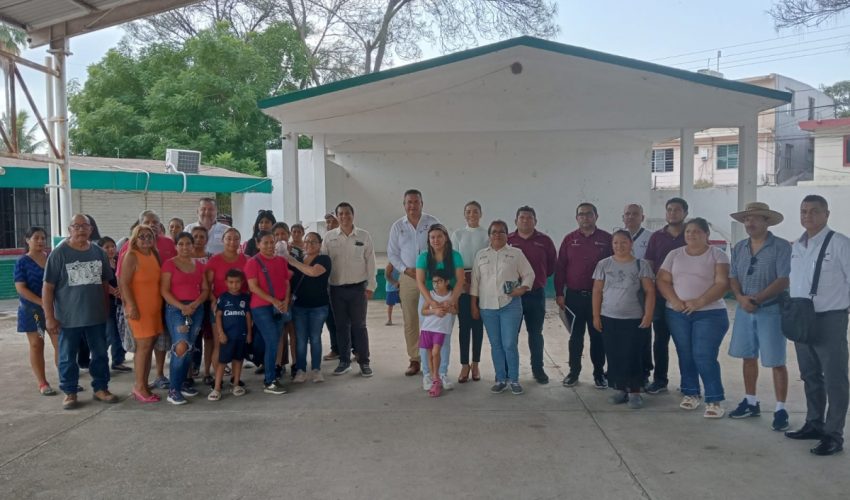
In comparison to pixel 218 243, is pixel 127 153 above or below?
above

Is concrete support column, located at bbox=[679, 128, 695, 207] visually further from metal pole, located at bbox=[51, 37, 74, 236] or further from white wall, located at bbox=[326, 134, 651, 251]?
metal pole, located at bbox=[51, 37, 74, 236]

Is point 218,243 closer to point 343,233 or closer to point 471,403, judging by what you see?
point 343,233

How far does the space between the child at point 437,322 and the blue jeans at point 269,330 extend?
49.2 inches

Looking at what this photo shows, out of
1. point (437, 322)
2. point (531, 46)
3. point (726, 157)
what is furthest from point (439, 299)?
point (726, 157)

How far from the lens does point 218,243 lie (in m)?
6.41

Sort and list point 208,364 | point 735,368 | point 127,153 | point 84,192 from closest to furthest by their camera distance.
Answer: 1. point 208,364
2. point 735,368
3. point 84,192
4. point 127,153

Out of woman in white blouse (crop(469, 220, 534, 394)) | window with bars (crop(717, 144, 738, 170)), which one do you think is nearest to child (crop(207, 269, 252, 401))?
woman in white blouse (crop(469, 220, 534, 394))

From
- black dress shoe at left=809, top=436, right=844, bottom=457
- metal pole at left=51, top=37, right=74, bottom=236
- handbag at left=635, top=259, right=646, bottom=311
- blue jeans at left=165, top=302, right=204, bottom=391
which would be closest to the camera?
black dress shoe at left=809, top=436, right=844, bottom=457

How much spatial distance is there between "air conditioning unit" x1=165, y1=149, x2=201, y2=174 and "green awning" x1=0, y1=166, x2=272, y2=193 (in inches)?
12.7

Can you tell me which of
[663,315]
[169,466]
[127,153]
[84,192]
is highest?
[127,153]

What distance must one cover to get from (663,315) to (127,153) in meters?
19.4

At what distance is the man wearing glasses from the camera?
494 cm

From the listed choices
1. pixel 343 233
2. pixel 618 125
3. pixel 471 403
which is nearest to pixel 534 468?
pixel 471 403

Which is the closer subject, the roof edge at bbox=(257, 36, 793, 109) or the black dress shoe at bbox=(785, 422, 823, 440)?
the black dress shoe at bbox=(785, 422, 823, 440)
